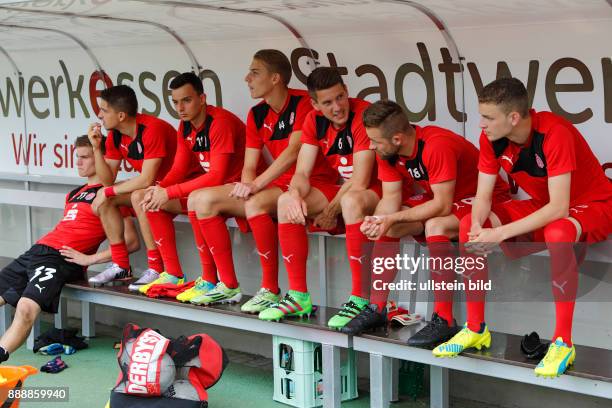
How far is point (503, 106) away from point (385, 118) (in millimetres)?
587

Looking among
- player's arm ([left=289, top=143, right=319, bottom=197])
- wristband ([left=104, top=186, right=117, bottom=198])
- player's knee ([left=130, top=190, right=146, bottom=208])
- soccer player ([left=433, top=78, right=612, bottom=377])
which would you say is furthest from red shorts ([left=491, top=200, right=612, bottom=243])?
wristband ([left=104, top=186, right=117, bottom=198])

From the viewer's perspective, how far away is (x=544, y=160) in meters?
3.98

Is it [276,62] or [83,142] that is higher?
[276,62]

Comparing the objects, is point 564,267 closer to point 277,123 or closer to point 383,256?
point 383,256

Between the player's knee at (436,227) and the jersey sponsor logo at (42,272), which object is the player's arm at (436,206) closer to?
the player's knee at (436,227)

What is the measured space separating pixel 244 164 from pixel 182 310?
85 cm

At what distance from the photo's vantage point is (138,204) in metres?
5.59

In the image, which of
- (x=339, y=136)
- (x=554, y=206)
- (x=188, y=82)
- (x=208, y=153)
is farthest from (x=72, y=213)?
(x=554, y=206)

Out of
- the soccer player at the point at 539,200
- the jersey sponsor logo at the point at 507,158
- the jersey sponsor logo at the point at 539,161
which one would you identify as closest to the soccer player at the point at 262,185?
the soccer player at the point at 539,200

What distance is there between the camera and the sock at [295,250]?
472cm

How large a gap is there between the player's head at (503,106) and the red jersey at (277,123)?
1.42m

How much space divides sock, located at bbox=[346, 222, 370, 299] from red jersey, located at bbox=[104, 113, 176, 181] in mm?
1599

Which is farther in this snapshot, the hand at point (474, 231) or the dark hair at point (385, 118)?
the dark hair at point (385, 118)

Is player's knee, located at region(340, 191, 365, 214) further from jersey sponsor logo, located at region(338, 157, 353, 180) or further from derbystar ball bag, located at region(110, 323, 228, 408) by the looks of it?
derbystar ball bag, located at region(110, 323, 228, 408)
